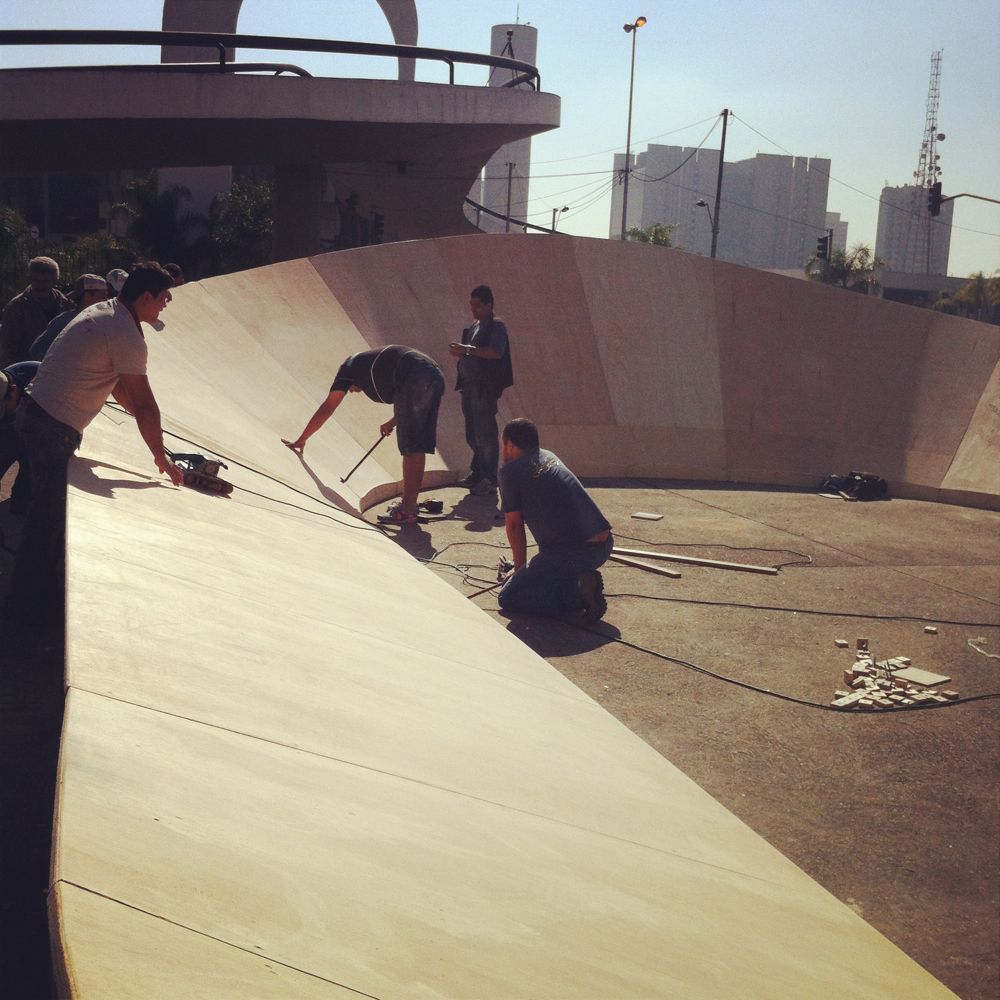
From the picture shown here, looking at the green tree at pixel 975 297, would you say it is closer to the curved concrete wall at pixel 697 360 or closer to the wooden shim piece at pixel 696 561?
the curved concrete wall at pixel 697 360

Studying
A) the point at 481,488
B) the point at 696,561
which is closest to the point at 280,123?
the point at 481,488

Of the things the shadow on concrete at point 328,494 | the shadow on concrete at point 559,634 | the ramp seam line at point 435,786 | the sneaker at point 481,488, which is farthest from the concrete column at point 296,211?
the ramp seam line at point 435,786

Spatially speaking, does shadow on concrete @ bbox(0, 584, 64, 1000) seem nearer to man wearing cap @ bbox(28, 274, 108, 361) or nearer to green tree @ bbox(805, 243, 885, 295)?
man wearing cap @ bbox(28, 274, 108, 361)

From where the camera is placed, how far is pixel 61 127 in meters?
19.2

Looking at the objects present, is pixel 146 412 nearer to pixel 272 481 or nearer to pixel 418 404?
pixel 272 481

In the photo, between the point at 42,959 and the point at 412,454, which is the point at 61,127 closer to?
the point at 412,454

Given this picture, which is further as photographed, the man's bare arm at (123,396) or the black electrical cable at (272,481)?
the black electrical cable at (272,481)

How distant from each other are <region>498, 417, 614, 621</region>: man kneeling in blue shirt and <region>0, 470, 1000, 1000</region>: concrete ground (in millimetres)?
187

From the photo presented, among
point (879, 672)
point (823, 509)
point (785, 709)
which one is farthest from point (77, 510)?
point (823, 509)

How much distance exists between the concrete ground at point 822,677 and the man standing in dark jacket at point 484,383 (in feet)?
1.19

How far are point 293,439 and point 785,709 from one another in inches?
214

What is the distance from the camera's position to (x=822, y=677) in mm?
6207

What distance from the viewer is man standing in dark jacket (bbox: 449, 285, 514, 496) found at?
10711 mm

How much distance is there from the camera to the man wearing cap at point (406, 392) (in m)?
9.27
